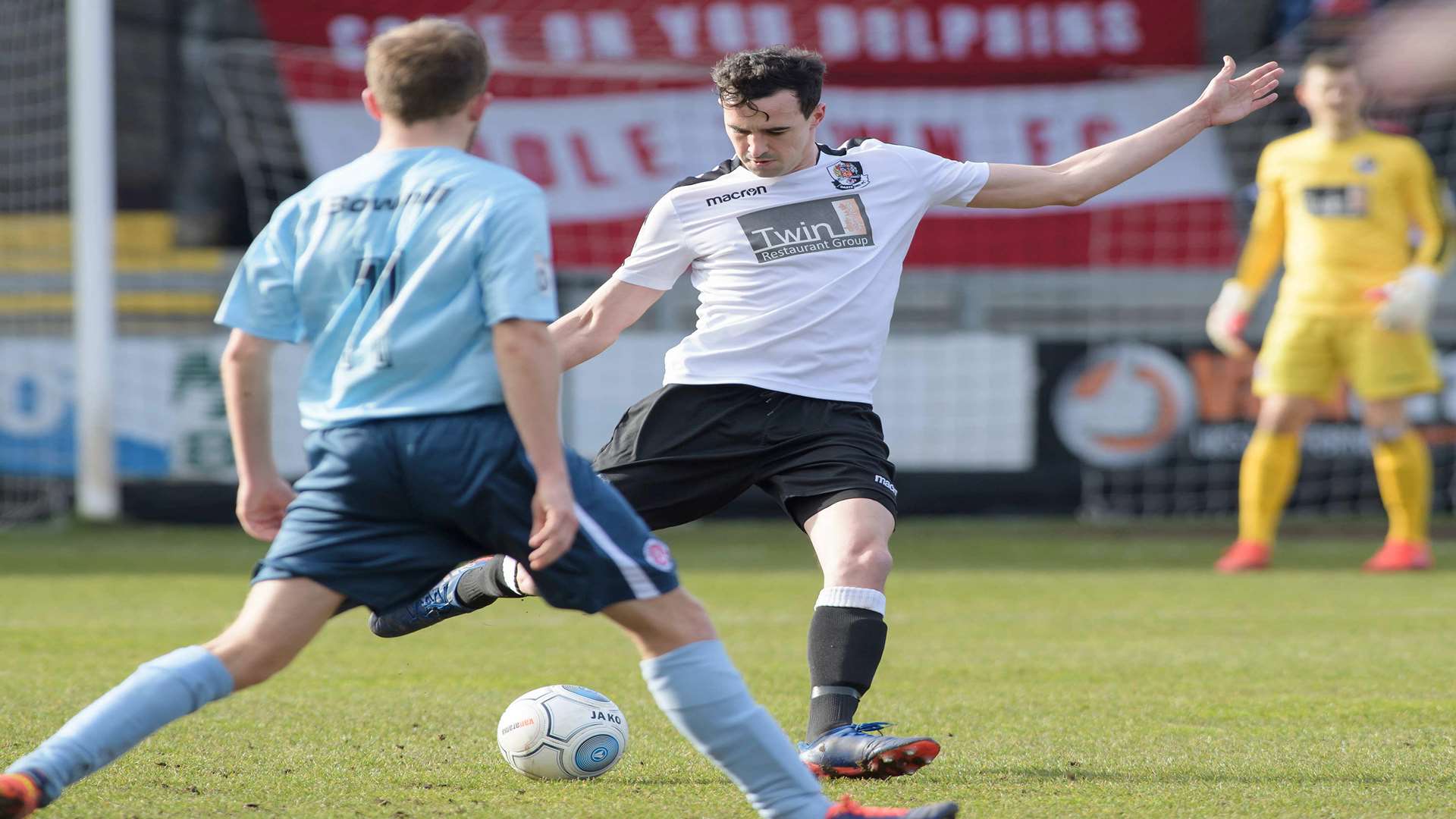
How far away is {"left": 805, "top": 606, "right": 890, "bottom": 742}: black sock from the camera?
4.05 m

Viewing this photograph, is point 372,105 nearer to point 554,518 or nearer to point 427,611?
point 554,518

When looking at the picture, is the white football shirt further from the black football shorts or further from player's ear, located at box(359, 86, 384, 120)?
player's ear, located at box(359, 86, 384, 120)

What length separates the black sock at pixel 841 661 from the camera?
13.3 ft

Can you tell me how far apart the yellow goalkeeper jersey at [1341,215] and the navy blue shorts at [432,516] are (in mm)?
6514

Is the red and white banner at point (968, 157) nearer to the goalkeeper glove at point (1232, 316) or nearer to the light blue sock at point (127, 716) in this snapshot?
the goalkeeper glove at point (1232, 316)

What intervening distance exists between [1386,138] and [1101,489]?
136 inches

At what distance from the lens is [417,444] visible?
10.1ft

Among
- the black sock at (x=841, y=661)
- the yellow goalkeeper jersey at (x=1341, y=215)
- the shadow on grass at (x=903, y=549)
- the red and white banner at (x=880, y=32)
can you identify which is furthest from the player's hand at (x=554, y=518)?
the red and white banner at (x=880, y=32)

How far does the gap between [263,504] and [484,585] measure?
143 centimetres

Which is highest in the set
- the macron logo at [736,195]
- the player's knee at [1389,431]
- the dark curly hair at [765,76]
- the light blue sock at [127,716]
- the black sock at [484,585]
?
the dark curly hair at [765,76]

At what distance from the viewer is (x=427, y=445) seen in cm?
309

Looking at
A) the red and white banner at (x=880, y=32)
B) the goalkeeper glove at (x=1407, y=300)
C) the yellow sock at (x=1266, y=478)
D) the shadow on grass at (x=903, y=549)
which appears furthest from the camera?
the red and white banner at (x=880, y=32)

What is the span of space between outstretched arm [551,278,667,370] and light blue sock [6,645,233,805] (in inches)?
58.3

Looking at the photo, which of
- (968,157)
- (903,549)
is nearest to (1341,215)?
(903,549)
